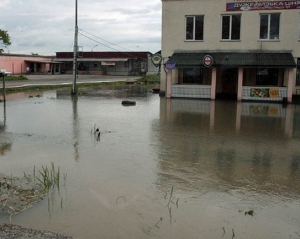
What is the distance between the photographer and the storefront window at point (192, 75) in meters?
26.7

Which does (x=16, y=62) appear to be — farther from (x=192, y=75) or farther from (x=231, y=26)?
(x=231, y=26)

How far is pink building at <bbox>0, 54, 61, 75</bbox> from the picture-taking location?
57.7 m

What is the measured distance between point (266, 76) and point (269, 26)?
329 cm

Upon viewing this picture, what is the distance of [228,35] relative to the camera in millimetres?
25625

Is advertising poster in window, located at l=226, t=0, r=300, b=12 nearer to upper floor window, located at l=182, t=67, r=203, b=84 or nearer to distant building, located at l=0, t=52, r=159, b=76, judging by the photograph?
upper floor window, located at l=182, t=67, r=203, b=84

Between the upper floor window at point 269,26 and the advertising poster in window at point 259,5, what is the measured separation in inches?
20.9

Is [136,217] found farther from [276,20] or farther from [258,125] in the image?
[276,20]

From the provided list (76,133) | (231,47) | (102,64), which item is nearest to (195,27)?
(231,47)

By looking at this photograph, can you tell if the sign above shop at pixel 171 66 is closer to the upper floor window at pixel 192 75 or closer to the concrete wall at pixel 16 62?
the upper floor window at pixel 192 75

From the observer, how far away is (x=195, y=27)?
26.2 metres

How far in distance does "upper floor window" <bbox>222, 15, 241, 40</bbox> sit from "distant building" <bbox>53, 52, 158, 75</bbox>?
42796 millimetres

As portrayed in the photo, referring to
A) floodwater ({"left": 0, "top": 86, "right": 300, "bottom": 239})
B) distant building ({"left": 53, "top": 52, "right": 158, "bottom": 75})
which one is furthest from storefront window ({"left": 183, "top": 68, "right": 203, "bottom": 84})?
distant building ({"left": 53, "top": 52, "right": 158, "bottom": 75})

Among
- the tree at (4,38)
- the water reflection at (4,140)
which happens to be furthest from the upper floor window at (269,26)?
the tree at (4,38)

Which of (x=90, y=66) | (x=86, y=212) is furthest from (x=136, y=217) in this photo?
(x=90, y=66)
